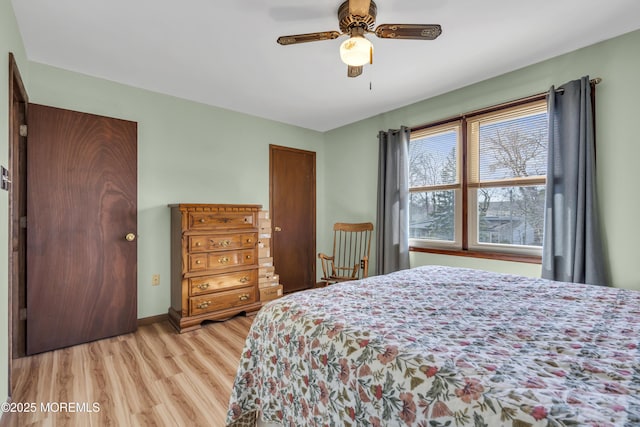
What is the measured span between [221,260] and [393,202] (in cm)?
203

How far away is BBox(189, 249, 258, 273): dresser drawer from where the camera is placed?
286 cm

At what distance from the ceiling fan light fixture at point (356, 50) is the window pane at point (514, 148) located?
5.66 ft

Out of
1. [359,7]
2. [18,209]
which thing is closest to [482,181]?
[359,7]

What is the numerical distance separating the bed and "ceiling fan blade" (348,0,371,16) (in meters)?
1.63

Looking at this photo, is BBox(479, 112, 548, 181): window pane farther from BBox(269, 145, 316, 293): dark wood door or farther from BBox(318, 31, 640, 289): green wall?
BBox(269, 145, 316, 293): dark wood door

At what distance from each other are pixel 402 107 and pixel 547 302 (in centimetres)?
277

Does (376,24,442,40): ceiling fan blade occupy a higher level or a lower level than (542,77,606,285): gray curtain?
higher

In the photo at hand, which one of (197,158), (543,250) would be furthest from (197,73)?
(543,250)

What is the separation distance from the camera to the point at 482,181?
290 centimetres

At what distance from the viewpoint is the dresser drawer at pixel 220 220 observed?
2.86 metres

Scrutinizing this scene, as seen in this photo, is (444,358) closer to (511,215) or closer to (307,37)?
(307,37)

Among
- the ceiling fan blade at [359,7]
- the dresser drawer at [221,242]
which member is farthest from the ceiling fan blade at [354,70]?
the dresser drawer at [221,242]

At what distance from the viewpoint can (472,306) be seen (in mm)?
1312

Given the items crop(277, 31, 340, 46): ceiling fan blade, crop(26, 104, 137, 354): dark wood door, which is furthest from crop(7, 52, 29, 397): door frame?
crop(277, 31, 340, 46): ceiling fan blade
